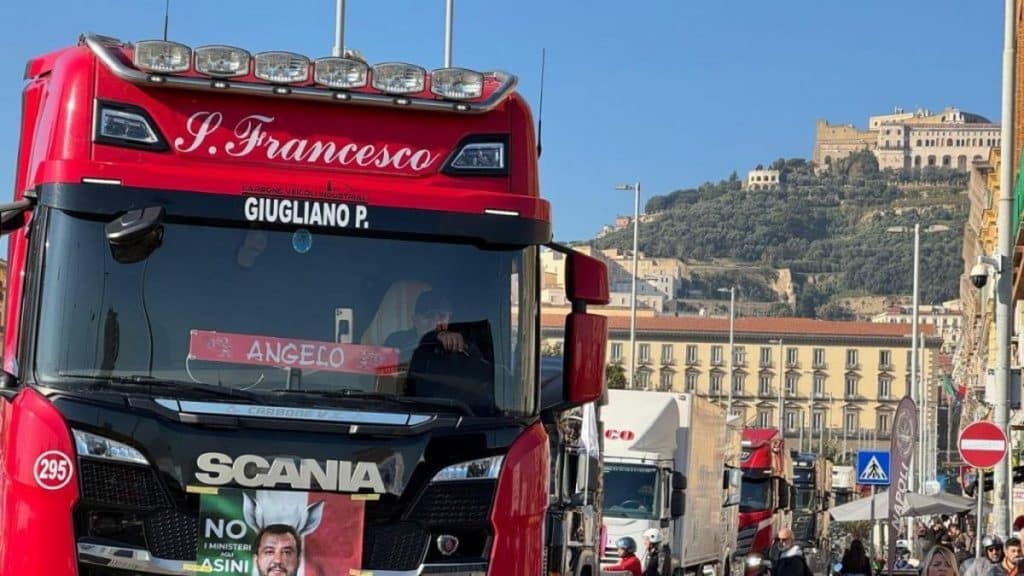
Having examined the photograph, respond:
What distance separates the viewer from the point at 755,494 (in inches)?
1623

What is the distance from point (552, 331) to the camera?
141125 millimetres

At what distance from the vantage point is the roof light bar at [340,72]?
9.87 meters

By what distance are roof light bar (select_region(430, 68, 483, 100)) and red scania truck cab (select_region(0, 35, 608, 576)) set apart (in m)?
0.01

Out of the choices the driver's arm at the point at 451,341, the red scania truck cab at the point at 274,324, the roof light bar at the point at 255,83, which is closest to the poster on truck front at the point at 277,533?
the red scania truck cab at the point at 274,324

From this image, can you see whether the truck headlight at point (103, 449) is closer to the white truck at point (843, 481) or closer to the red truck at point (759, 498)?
the red truck at point (759, 498)

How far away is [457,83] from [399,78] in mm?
297

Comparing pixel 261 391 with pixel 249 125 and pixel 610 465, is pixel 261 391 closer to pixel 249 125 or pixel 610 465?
pixel 249 125

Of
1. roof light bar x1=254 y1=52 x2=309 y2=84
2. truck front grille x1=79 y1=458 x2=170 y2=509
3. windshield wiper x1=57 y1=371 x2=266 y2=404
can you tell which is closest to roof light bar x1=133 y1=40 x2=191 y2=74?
roof light bar x1=254 y1=52 x2=309 y2=84

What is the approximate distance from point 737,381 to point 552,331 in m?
56.4

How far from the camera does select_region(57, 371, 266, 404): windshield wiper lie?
29.8 ft

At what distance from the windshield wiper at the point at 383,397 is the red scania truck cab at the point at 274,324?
0.4 inches

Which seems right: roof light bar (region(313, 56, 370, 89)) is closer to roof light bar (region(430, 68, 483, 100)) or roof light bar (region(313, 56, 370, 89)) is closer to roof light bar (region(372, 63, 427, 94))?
roof light bar (region(372, 63, 427, 94))

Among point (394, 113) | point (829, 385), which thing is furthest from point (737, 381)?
point (394, 113)

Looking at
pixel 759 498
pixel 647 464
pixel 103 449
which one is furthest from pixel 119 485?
pixel 759 498
